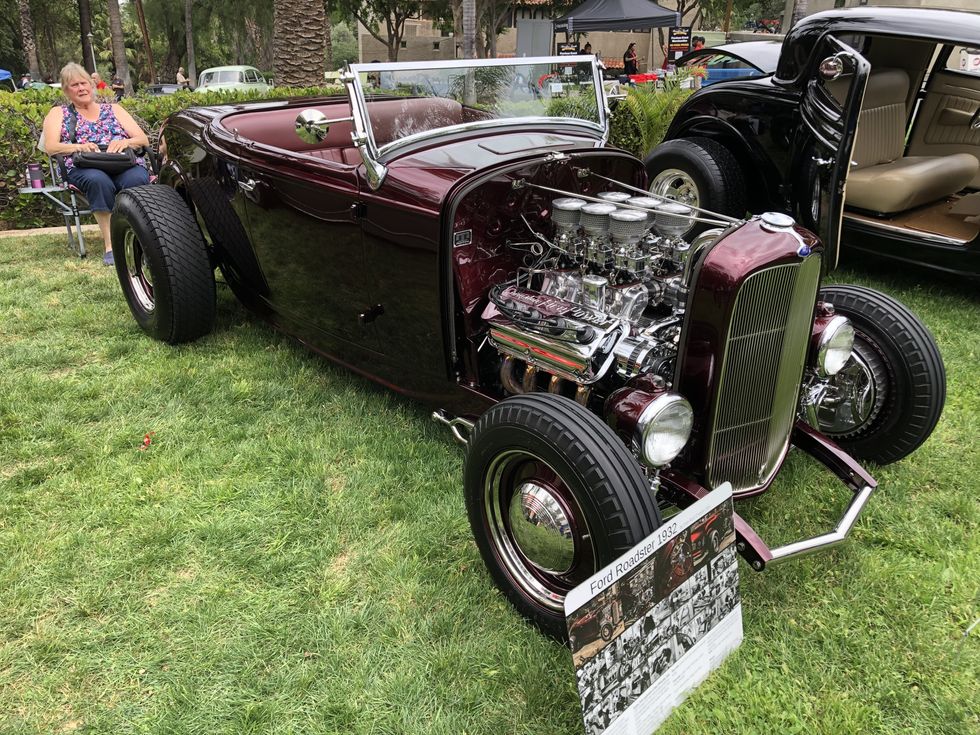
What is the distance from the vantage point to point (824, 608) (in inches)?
89.4

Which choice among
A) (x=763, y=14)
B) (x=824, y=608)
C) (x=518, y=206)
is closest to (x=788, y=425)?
(x=824, y=608)

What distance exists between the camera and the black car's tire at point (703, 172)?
5.13m

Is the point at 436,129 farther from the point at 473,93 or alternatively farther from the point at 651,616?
the point at 651,616

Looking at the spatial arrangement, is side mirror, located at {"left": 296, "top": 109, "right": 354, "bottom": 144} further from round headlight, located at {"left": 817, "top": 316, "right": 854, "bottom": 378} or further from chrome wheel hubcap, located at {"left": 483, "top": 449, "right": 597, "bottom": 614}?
round headlight, located at {"left": 817, "top": 316, "right": 854, "bottom": 378}

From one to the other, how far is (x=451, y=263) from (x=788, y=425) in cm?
135

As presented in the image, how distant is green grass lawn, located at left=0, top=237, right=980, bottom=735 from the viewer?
6.44 ft

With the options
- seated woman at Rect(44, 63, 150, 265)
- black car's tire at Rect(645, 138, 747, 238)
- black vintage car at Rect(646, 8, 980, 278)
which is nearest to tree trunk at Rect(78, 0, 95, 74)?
seated woman at Rect(44, 63, 150, 265)

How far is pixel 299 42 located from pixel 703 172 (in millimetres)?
5645

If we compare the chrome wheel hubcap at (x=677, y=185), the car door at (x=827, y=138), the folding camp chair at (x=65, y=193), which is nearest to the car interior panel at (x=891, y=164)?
the car door at (x=827, y=138)

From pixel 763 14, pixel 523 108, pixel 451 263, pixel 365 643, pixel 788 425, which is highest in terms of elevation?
pixel 763 14

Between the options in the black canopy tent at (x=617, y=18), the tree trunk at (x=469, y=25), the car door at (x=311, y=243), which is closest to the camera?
the car door at (x=311, y=243)

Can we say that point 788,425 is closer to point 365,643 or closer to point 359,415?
point 365,643

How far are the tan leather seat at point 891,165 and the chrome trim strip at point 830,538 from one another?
3369 millimetres

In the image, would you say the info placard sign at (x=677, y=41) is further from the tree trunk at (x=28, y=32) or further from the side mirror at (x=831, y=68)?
the tree trunk at (x=28, y=32)
